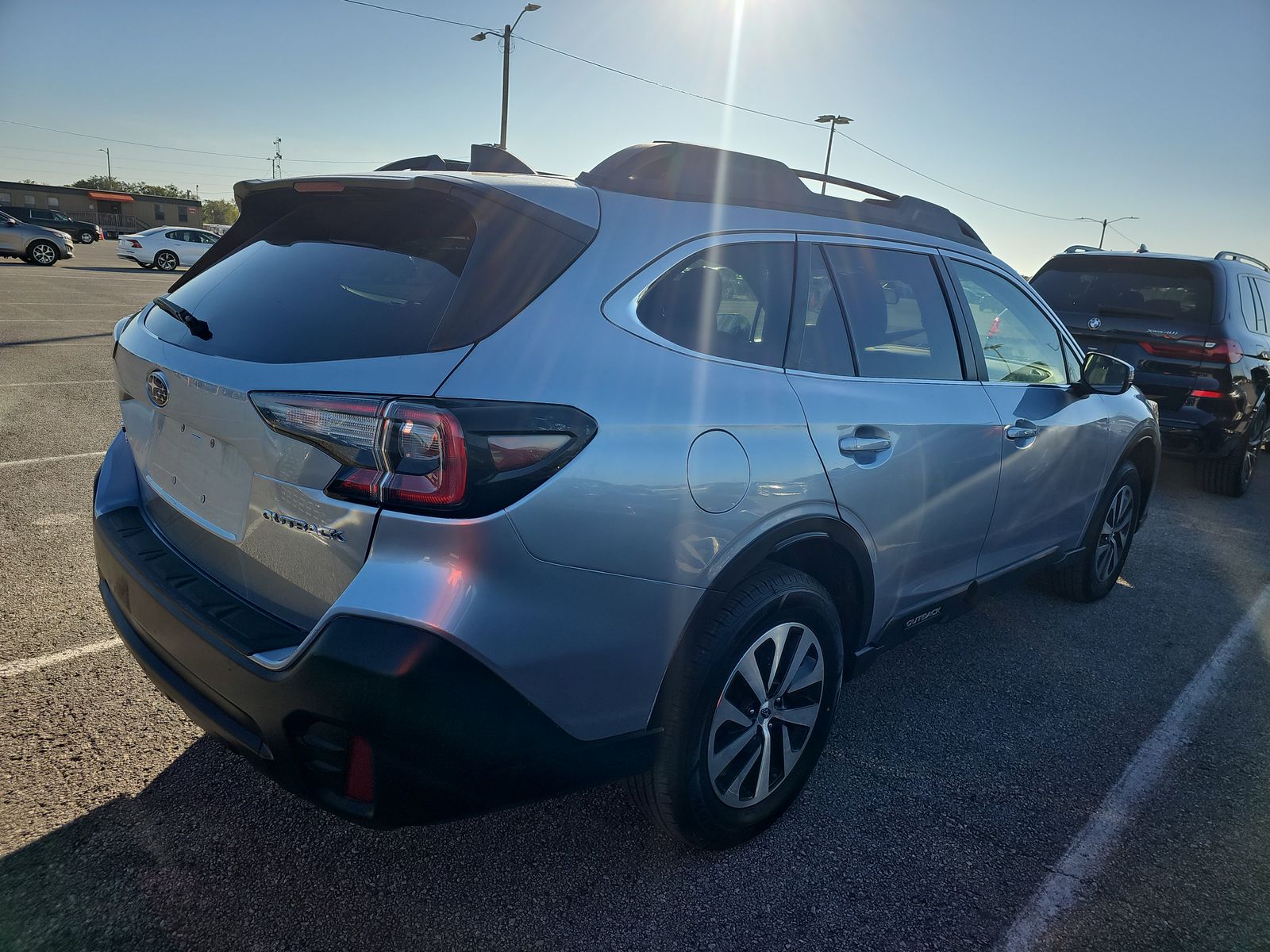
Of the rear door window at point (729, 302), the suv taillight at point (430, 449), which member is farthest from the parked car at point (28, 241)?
the suv taillight at point (430, 449)

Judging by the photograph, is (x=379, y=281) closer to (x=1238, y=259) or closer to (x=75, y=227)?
(x=1238, y=259)

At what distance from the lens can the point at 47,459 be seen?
5512mm

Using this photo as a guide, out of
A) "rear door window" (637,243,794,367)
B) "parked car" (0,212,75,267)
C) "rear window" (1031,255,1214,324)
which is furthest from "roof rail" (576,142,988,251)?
"parked car" (0,212,75,267)

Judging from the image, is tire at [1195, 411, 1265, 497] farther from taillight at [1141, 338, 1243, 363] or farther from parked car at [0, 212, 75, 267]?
parked car at [0, 212, 75, 267]

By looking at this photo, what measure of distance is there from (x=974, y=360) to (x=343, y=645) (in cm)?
251

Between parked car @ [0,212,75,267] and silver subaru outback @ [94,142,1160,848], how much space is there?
29453mm

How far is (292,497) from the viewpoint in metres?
1.78

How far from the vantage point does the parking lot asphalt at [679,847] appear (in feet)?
6.89

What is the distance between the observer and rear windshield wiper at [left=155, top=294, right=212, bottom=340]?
2092 mm

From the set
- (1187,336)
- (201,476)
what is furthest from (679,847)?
(1187,336)

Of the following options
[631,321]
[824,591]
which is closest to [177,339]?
[631,321]

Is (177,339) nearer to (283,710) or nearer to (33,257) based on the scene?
(283,710)

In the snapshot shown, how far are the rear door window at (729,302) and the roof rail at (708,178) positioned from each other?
153 mm

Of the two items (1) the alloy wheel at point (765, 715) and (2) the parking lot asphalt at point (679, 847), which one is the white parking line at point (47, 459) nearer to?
(2) the parking lot asphalt at point (679, 847)
